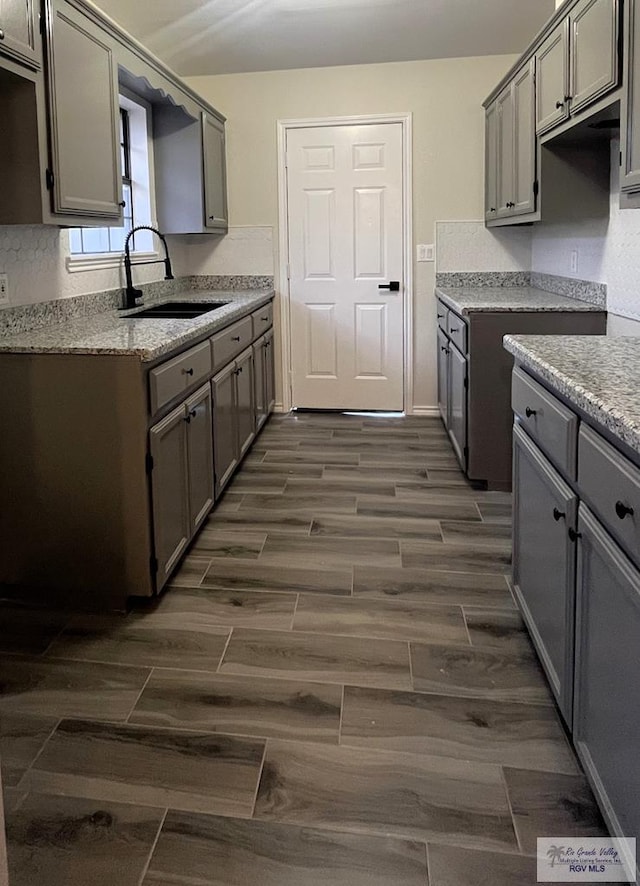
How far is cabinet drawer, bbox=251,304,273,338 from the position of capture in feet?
14.8

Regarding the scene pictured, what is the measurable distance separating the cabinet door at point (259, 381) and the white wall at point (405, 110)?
1.12m

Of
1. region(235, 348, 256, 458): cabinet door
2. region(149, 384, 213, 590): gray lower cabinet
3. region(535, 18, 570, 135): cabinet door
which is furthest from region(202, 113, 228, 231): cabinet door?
region(535, 18, 570, 135): cabinet door

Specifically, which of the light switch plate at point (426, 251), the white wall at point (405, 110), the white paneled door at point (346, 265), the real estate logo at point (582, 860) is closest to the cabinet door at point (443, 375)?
the white wall at point (405, 110)

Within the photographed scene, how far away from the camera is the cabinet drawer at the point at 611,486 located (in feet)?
4.14

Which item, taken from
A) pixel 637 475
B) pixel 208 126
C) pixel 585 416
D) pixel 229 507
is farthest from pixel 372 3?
pixel 637 475

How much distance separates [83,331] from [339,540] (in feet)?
4.39

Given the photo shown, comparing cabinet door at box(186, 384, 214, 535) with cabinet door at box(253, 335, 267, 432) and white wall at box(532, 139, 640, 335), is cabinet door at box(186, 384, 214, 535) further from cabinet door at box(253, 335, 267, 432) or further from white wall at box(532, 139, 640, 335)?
white wall at box(532, 139, 640, 335)

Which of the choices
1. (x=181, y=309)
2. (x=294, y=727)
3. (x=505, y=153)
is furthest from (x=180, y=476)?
(x=505, y=153)

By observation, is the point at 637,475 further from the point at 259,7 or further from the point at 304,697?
the point at 259,7

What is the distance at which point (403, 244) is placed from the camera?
5.19 meters

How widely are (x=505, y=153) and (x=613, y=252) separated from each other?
1.26 metres

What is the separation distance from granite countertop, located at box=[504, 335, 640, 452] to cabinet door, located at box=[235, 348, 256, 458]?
1895 mm

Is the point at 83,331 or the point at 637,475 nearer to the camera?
the point at 637,475

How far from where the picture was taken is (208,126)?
4.71 meters
